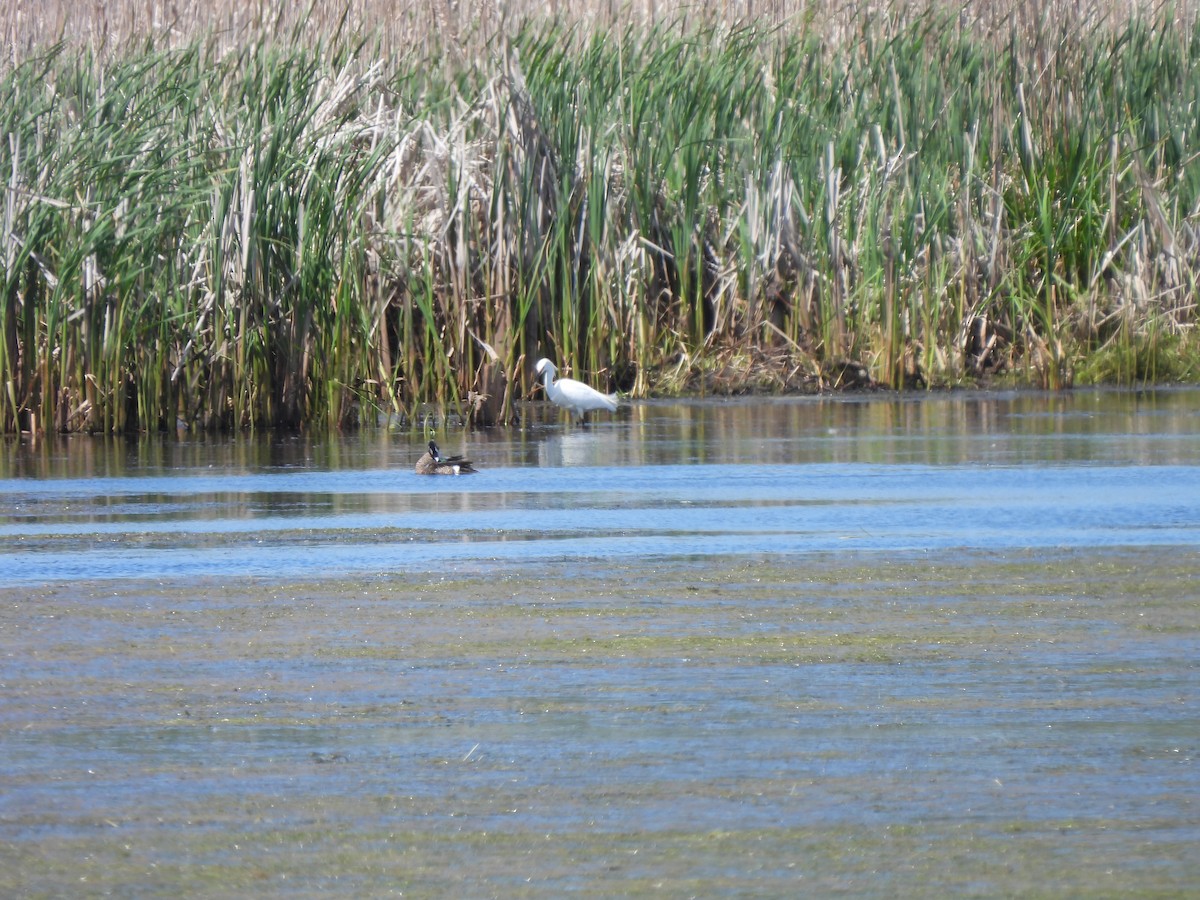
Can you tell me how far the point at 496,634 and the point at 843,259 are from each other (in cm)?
794

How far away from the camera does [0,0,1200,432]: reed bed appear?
10.5 meters

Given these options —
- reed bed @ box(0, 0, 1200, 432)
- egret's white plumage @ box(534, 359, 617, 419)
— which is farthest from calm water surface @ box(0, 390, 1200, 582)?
reed bed @ box(0, 0, 1200, 432)

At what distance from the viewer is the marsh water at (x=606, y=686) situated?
11.1 ft

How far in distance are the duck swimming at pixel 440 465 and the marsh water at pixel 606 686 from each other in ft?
1.08

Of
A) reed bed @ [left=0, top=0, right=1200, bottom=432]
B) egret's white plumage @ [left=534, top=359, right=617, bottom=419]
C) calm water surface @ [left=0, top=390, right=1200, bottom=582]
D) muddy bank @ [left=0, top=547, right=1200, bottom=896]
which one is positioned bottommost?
muddy bank @ [left=0, top=547, right=1200, bottom=896]

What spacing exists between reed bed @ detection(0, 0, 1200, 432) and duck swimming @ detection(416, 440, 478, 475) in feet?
6.89

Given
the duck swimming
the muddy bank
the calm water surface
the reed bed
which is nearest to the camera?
the muddy bank

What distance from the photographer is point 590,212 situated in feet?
39.8

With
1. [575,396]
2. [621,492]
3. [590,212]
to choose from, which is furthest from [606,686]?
[590,212]

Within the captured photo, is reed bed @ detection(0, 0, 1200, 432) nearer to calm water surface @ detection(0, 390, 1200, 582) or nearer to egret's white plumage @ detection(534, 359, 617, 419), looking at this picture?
egret's white plumage @ detection(534, 359, 617, 419)

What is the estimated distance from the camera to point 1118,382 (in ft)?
42.5

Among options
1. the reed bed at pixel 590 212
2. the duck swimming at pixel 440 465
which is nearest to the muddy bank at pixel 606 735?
the duck swimming at pixel 440 465

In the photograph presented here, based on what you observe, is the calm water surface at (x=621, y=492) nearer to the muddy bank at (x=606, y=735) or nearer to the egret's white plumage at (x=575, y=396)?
the egret's white plumage at (x=575, y=396)

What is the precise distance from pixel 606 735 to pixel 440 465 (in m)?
4.79
